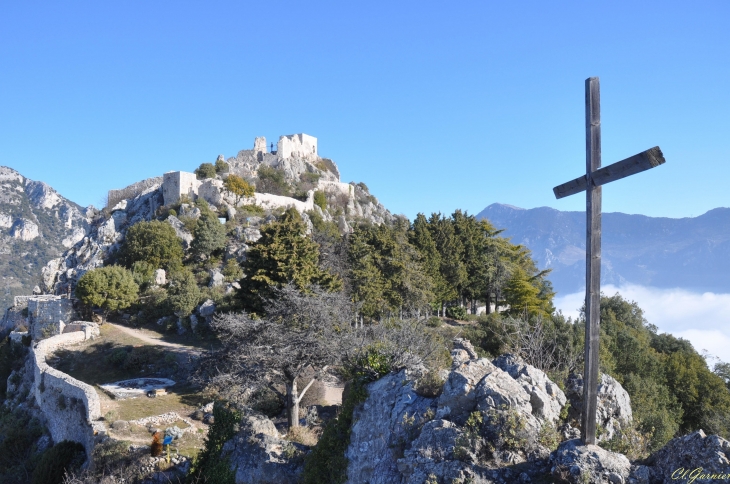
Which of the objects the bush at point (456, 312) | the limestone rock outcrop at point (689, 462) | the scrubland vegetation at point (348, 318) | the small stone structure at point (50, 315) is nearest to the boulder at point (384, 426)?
the scrubland vegetation at point (348, 318)

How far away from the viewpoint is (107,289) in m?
30.0

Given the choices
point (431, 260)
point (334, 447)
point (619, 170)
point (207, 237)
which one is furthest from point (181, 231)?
point (619, 170)

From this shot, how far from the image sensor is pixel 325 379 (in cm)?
1536

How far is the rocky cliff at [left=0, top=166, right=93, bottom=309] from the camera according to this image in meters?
95.8

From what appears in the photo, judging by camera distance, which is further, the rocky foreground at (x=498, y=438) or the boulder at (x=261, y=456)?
the boulder at (x=261, y=456)

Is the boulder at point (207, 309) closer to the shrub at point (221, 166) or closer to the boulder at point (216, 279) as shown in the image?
the boulder at point (216, 279)

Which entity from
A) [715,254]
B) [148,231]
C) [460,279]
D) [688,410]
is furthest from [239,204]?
[715,254]

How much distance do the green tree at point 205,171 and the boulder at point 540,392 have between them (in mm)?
50864

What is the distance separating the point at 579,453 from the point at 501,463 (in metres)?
0.89

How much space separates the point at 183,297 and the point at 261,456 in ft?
74.3

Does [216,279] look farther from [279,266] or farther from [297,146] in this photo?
[297,146]

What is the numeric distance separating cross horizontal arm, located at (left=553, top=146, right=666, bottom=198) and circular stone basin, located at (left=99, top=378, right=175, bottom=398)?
17.7m

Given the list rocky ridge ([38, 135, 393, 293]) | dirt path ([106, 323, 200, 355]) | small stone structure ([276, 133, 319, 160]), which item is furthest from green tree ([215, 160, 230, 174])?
dirt path ([106, 323, 200, 355])

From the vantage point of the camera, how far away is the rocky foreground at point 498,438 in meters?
4.77
